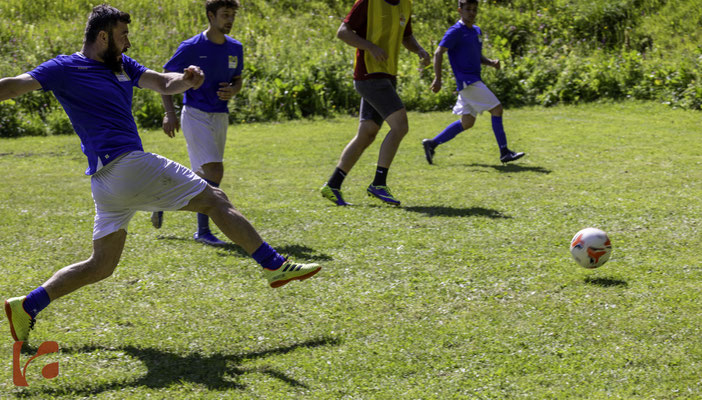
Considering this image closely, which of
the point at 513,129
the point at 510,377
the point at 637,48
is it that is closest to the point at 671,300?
the point at 510,377

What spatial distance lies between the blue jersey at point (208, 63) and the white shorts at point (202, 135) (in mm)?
68

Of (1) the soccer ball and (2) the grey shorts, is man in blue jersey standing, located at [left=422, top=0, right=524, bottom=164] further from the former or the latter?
(1) the soccer ball

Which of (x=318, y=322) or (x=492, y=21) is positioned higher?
(x=492, y=21)

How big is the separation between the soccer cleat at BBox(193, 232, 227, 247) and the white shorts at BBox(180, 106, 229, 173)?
602 millimetres

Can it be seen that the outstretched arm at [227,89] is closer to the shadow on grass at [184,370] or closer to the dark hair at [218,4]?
the dark hair at [218,4]

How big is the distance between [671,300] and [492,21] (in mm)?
15339

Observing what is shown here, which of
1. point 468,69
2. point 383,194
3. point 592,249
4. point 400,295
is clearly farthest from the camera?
point 468,69

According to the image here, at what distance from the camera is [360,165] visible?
1121cm

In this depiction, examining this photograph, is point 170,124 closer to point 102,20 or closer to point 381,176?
point 102,20

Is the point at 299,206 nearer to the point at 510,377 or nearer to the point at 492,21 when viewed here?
the point at 510,377

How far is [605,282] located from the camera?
539 cm

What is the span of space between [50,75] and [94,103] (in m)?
0.28

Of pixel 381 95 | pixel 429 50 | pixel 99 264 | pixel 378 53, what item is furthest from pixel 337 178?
pixel 429 50

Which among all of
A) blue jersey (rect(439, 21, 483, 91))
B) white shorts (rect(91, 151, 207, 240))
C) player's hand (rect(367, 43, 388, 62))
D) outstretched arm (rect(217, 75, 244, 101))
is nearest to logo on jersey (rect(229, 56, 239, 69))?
outstretched arm (rect(217, 75, 244, 101))
